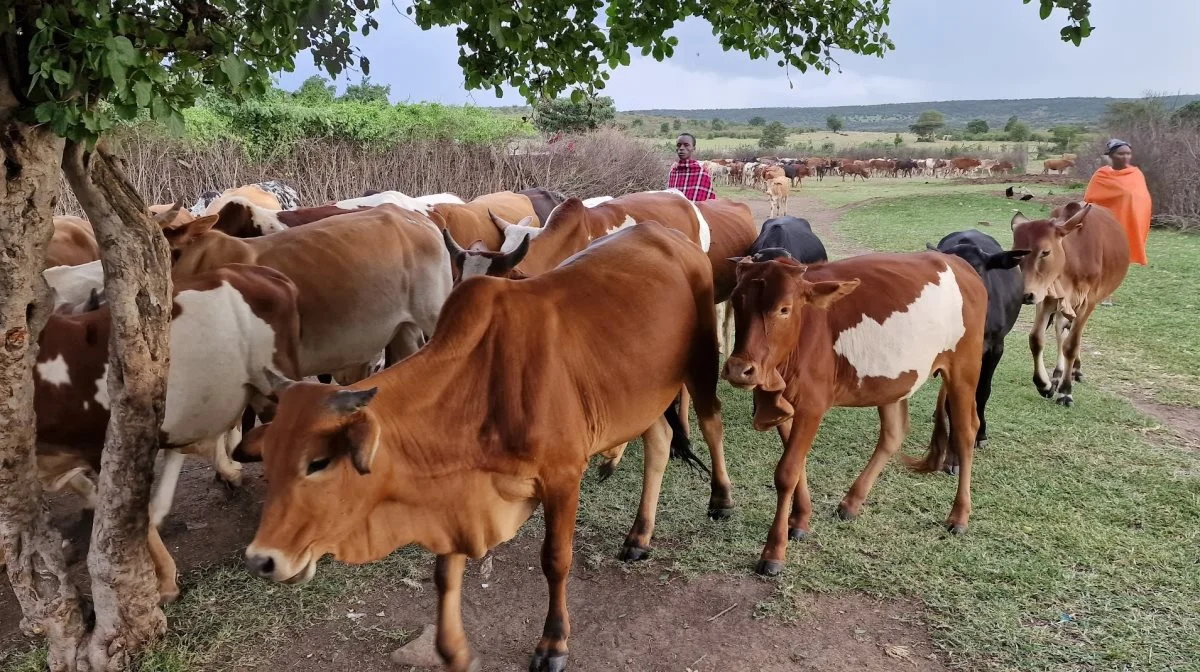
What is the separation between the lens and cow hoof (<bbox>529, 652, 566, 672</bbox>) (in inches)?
133

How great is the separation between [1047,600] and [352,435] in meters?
3.23

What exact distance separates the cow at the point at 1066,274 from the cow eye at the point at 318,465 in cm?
575

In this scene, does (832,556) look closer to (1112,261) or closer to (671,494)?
(671,494)

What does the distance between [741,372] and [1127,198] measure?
24.0ft

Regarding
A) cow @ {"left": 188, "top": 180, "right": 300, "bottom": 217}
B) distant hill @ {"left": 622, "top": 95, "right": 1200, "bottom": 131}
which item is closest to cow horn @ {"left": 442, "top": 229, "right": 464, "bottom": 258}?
cow @ {"left": 188, "top": 180, "right": 300, "bottom": 217}

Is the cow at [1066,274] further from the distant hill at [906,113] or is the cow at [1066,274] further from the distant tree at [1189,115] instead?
the distant hill at [906,113]

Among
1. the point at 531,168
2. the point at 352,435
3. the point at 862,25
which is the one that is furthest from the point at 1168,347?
the point at 531,168

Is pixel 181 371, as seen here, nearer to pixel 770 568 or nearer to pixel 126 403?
pixel 126 403

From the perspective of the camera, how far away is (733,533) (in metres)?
4.54

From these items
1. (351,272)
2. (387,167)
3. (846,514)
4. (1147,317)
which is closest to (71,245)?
(351,272)

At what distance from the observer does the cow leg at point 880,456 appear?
15.3 feet

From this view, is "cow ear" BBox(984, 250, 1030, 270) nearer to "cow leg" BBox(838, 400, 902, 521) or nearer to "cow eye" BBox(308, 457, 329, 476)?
"cow leg" BBox(838, 400, 902, 521)

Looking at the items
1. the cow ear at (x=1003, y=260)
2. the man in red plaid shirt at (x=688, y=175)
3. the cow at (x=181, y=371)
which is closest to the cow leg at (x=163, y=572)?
the cow at (x=181, y=371)

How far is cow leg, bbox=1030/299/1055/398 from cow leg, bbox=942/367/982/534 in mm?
2565
